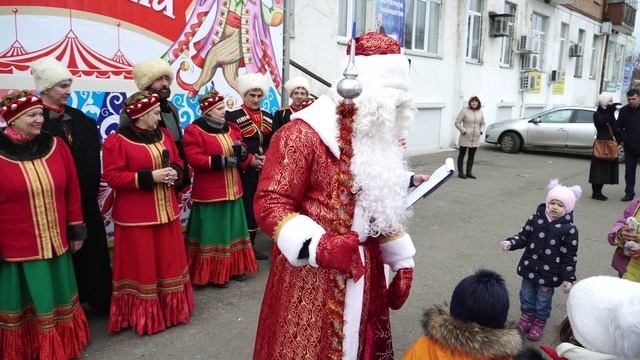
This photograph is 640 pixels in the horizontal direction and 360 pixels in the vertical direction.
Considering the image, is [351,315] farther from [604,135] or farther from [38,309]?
[604,135]

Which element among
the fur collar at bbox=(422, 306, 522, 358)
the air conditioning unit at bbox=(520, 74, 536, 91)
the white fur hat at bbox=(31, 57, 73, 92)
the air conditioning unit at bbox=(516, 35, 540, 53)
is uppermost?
the air conditioning unit at bbox=(516, 35, 540, 53)

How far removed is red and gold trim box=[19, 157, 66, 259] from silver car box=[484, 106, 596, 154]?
1347cm

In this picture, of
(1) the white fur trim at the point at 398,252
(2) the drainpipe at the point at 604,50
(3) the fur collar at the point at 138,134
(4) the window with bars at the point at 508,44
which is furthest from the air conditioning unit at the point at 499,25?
(1) the white fur trim at the point at 398,252

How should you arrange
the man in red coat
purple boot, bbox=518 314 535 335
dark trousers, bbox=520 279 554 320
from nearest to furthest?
the man in red coat, dark trousers, bbox=520 279 554 320, purple boot, bbox=518 314 535 335

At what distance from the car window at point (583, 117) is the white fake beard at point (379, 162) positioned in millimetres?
13252

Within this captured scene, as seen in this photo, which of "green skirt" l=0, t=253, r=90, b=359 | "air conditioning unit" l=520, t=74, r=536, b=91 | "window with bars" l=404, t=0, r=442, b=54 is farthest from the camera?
"air conditioning unit" l=520, t=74, r=536, b=91

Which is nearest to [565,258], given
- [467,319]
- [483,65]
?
[467,319]

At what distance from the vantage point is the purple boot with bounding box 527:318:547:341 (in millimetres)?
3711

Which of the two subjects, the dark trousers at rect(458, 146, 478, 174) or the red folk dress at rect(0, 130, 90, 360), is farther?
the dark trousers at rect(458, 146, 478, 174)

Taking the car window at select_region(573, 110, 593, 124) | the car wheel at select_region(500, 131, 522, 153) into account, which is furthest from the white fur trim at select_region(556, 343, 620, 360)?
the car wheel at select_region(500, 131, 522, 153)

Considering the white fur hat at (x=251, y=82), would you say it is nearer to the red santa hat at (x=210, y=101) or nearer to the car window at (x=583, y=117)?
the red santa hat at (x=210, y=101)

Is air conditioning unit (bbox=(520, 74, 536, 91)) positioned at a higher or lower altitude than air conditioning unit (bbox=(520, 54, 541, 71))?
lower

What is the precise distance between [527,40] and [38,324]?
1748 centimetres

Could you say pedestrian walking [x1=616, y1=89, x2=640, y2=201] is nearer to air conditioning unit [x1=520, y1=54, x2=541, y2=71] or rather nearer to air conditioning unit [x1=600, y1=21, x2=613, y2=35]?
air conditioning unit [x1=520, y1=54, x2=541, y2=71]
